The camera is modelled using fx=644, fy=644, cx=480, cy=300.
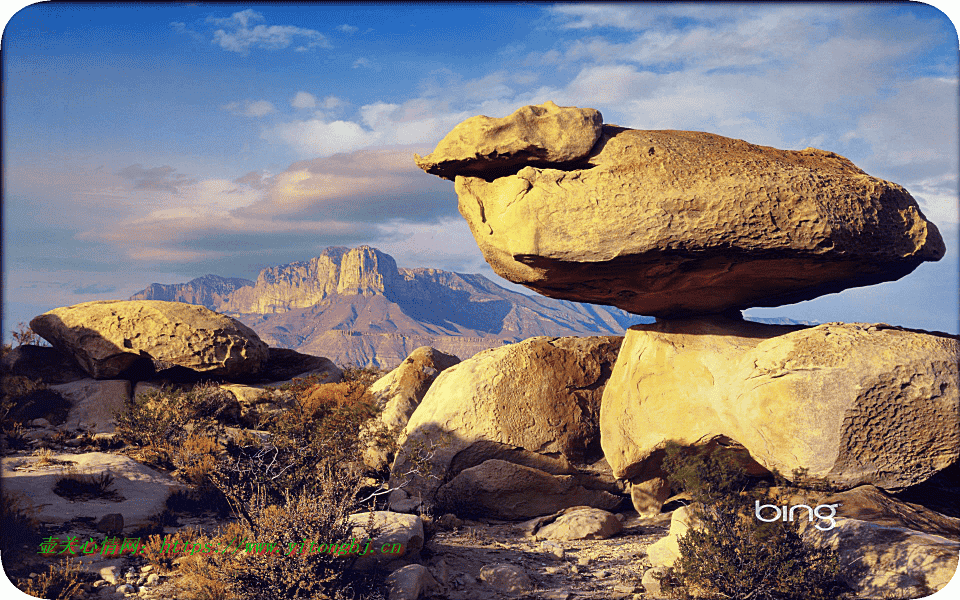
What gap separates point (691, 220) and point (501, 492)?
554 cm

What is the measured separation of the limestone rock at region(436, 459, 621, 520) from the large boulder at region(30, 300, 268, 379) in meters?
9.87

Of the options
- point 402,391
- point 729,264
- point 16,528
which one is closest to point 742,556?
point 729,264

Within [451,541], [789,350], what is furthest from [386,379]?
[789,350]

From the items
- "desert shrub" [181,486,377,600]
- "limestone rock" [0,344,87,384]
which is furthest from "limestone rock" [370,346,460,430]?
"limestone rock" [0,344,87,384]

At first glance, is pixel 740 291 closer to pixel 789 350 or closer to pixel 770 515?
pixel 789 350

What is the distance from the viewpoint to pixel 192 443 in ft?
42.1

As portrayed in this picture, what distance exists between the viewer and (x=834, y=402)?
8.05 m

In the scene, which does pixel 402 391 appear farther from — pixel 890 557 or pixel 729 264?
pixel 890 557

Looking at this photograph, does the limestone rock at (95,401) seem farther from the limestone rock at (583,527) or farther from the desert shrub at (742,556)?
the desert shrub at (742,556)

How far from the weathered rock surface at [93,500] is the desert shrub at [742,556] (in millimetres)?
7825

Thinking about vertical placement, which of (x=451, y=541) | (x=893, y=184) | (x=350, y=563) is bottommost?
(x=451, y=541)

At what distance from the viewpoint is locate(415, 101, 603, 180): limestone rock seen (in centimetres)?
932

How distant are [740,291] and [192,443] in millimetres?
10609

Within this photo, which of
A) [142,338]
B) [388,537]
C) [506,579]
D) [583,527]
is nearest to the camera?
[506,579]
